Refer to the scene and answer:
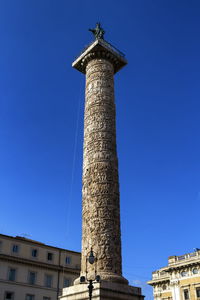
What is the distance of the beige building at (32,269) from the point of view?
21234mm

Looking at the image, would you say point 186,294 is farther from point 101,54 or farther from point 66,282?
point 101,54

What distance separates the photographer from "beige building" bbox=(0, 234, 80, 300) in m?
21.2

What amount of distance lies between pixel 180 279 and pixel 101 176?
16.9 m

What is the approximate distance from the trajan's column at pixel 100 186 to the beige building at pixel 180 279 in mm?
15045

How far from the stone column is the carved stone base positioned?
32cm

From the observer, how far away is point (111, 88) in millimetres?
14242

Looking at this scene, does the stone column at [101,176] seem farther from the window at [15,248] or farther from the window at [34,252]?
the window at [34,252]

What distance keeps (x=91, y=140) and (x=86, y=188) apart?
1.82m

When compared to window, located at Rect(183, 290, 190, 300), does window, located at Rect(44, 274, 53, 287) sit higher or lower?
higher

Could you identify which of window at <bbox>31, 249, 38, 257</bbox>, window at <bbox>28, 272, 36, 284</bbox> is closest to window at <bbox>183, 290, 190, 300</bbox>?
window at <bbox>28, 272, 36, 284</bbox>

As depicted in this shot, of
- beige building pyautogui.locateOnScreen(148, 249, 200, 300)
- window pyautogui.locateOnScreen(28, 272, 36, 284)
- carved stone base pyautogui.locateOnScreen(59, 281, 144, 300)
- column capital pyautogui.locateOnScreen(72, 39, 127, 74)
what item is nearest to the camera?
carved stone base pyautogui.locateOnScreen(59, 281, 144, 300)

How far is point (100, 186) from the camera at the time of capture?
12039 mm

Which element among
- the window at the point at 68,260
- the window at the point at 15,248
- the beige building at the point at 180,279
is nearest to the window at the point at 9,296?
the window at the point at 15,248

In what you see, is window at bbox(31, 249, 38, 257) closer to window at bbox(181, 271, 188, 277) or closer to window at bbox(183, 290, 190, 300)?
window at bbox(181, 271, 188, 277)
